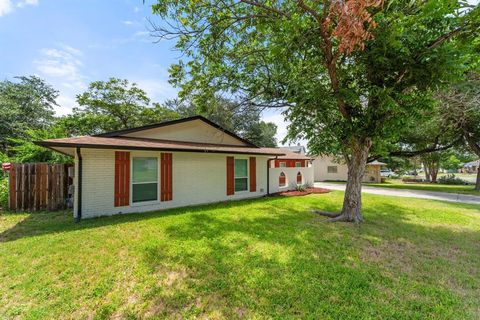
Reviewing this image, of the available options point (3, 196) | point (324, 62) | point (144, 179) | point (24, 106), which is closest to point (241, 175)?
point (144, 179)

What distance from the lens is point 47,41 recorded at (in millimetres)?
9203

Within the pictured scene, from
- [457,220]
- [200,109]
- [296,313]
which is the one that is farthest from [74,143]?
[457,220]

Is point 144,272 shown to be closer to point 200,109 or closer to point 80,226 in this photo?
point 80,226

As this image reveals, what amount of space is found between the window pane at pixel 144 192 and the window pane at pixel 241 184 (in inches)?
160

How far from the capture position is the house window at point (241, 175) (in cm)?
1068

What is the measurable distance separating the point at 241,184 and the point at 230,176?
0.93 metres

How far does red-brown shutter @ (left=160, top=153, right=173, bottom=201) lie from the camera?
8.13m

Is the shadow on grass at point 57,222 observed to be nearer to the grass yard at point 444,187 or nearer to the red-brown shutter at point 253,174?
the red-brown shutter at point 253,174

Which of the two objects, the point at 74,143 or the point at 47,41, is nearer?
the point at 74,143

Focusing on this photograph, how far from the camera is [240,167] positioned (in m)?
10.9

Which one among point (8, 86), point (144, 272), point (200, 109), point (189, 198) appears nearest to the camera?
point (144, 272)

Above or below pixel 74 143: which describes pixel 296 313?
below

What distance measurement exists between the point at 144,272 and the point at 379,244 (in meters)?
4.97

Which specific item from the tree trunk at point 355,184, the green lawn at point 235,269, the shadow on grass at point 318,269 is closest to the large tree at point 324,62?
the tree trunk at point 355,184
